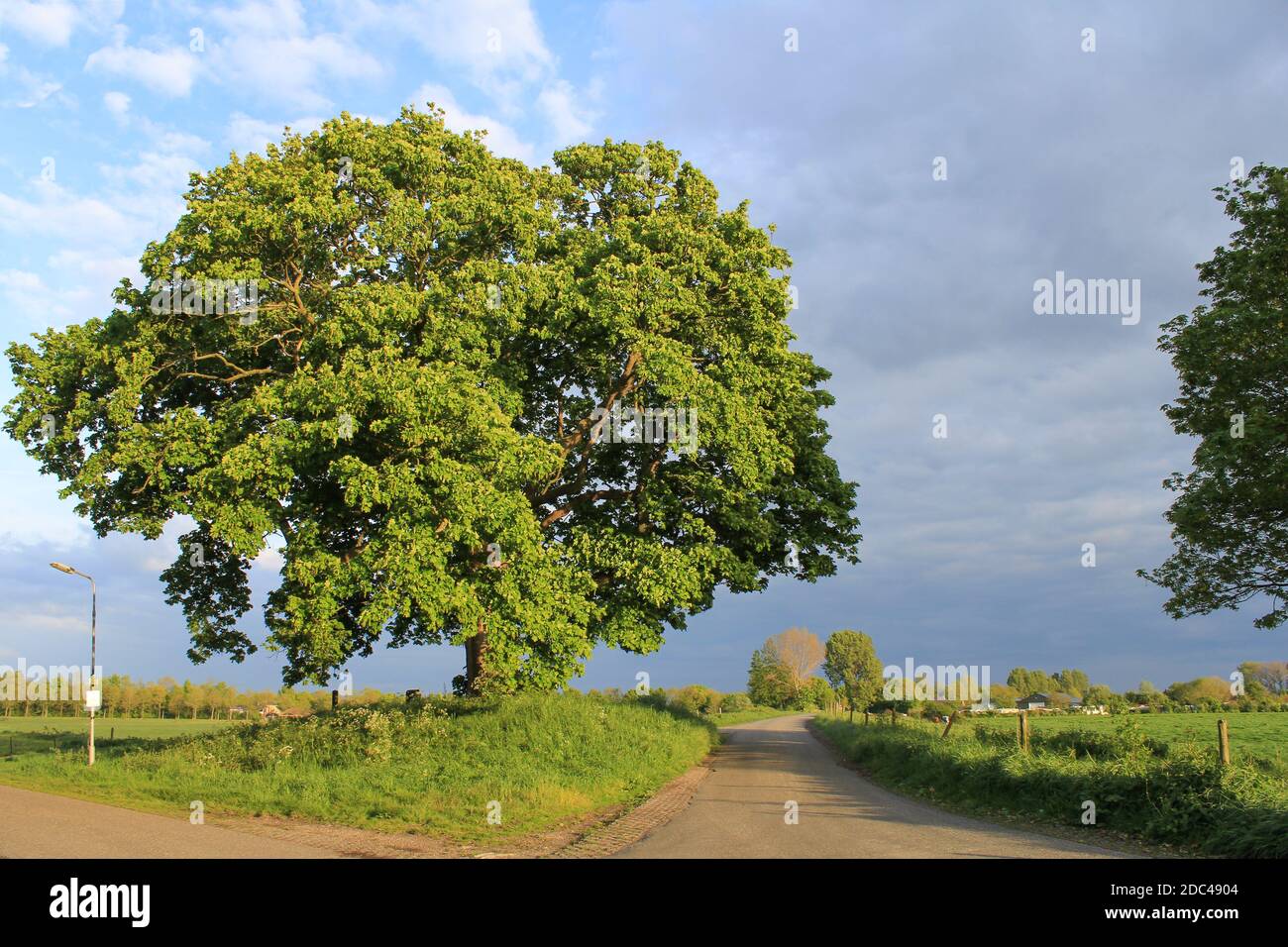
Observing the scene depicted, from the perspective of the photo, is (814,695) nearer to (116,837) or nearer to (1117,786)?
(1117,786)

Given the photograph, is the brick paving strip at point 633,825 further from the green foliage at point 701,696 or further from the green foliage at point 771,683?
the green foliage at point 771,683

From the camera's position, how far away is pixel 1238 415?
78.5 ft

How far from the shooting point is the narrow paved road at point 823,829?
36.8 feet

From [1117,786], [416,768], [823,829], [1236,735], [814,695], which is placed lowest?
[814,695]

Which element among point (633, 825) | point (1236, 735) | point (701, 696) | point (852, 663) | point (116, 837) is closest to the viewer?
point (116, 837)

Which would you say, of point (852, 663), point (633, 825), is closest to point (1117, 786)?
point (633, 825)

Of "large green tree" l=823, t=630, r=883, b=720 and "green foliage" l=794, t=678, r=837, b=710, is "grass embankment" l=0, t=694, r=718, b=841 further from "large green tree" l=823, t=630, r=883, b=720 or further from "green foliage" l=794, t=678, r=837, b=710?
"large green tree" l=823, t=630, r=883, b=720

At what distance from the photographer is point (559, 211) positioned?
89.6 ft

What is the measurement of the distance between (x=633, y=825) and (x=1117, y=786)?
8371 millimetres

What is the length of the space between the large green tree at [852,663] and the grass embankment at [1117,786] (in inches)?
4166

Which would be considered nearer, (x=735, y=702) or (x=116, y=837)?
(x=116, y=837)

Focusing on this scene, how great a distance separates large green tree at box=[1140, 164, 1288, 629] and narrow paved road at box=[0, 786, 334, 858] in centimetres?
2513

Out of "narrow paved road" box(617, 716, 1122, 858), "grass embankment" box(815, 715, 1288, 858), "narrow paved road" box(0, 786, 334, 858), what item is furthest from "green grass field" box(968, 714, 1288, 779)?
"narrow paved road" box(0, 786, 334, 858)

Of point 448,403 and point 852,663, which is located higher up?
point 448,403
